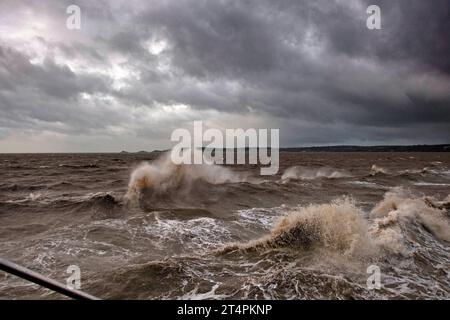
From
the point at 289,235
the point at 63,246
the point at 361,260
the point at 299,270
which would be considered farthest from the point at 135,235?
the point at 361,260

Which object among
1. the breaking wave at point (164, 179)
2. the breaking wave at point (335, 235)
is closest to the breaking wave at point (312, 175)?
the breaking wave at point (164, 179)

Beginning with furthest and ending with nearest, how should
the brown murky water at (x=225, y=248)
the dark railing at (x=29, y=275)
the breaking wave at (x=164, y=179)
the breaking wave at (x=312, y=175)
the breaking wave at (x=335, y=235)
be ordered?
the breaking wave at (x=312, y=175)
the breaking wave at (x=164, y=179)
the breaking wave at (x=335, y=235)
the brown murky water at (x=225, y=248)
the dark railing at (x=29, y=275)

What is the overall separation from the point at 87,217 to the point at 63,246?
381 centimetres

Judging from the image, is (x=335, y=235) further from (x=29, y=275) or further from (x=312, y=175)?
(x=312, y=175)

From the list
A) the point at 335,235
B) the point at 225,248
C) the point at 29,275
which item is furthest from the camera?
the point at 335,235

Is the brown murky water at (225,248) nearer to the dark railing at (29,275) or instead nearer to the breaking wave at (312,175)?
the dark railing at (29,275)

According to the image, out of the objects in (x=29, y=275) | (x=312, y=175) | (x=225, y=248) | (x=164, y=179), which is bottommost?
(x=225, y=248)

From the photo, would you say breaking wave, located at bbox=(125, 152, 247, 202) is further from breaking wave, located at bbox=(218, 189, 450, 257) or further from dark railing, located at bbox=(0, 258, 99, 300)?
dark railing, located at bbox=(0, 258, 99, 300)

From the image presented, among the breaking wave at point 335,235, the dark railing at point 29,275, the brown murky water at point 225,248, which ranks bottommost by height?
the brown murky water at point 225,248

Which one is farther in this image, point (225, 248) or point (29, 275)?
point (225, 248)

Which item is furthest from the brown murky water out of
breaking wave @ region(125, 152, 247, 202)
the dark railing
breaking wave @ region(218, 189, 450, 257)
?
the dark railing

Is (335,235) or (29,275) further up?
(29,275)

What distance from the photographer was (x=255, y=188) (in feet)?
70.0

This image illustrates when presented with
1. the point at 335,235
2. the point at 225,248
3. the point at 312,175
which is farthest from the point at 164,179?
the point at 312,175
